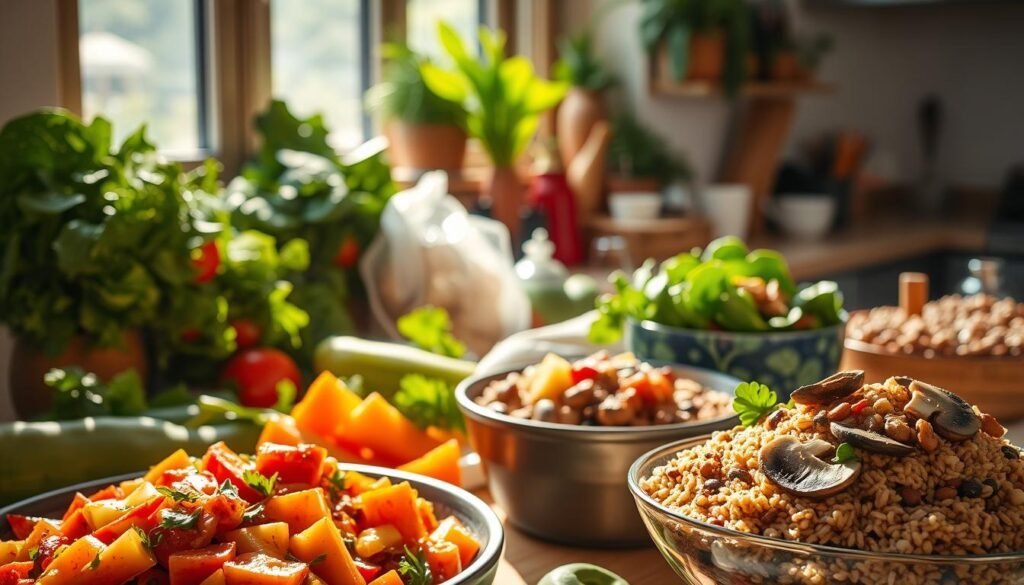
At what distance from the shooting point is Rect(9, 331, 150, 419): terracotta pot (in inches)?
62.7

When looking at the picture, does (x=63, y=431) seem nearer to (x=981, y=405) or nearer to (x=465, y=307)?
(x=465, y=307)

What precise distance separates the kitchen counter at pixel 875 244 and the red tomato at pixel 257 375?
6.32 feet

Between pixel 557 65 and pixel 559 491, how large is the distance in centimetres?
240

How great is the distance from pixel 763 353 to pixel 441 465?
401 millimetres

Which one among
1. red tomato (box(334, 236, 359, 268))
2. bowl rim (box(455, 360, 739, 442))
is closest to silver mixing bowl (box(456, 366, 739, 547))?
bowl rim (box(455, 360, 739, 442))

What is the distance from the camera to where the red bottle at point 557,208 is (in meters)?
3.07

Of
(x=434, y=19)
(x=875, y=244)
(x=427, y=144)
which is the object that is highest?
(x=434, y=19)

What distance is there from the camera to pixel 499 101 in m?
2.85

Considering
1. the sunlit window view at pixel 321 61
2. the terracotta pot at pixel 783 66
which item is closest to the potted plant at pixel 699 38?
the terracotta pot at pixel 783 66

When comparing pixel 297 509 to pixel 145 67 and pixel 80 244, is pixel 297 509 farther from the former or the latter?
pixel 145 67

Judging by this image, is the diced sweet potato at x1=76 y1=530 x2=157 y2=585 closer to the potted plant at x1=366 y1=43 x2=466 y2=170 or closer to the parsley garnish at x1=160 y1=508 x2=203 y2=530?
the parsley garnish at x1=160 y1=508 x2=203 y2=530

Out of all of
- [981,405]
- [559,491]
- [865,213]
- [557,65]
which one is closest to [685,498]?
[559,491]

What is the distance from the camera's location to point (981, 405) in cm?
150

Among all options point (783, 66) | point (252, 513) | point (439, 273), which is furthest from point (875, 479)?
point (783, 66)
